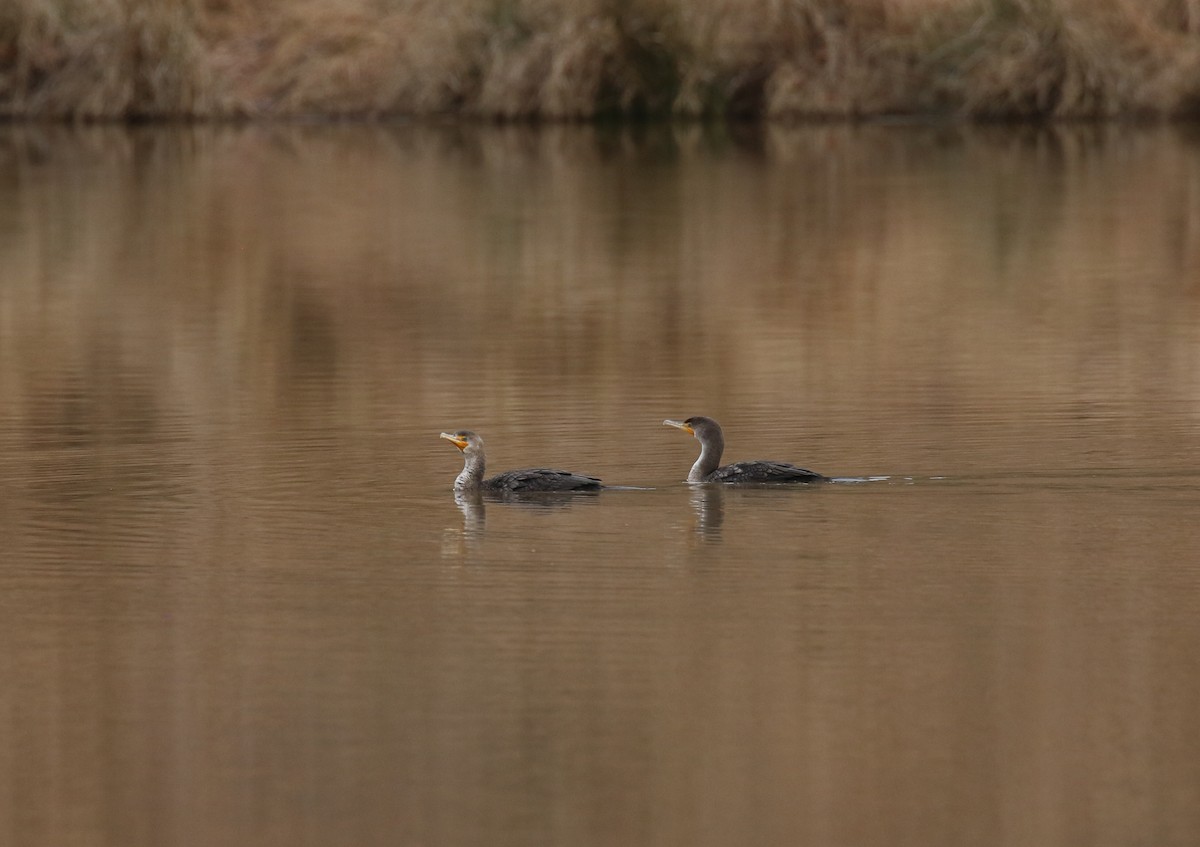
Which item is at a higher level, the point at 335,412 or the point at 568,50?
the point at 568,50

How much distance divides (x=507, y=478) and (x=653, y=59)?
79.6ft

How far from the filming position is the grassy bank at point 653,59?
104ft

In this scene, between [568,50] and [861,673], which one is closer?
[861,673]

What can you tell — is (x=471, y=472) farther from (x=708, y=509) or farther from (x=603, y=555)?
(x=603, y=555)

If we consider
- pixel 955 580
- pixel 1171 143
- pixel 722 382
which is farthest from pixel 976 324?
pixel 1171 143

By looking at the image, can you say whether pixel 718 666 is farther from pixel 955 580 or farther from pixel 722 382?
pixel 722 382

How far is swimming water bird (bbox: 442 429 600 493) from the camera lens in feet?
29.2

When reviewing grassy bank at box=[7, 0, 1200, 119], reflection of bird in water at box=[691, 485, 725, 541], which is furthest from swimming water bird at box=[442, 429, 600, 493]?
grassy bank at box=[7, 0, 1200, 119]

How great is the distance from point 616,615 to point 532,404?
429cm

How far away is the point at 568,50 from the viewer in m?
31.8

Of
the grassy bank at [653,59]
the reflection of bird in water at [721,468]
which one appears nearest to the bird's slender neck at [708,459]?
the reflection of bird in water at [721,468]

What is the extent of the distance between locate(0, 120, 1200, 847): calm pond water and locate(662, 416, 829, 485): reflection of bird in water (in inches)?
4.6

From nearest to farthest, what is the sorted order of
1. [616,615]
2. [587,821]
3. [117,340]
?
[587,821]
[616,615]
[117,340]

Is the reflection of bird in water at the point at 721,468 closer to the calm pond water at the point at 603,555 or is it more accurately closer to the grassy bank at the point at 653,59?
the calm pond water at the point at 603,555
